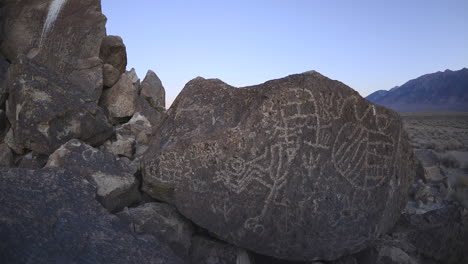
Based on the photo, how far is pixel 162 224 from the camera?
3.04 metres

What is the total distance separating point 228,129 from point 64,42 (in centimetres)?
564

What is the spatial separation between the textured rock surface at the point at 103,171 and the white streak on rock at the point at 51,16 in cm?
451

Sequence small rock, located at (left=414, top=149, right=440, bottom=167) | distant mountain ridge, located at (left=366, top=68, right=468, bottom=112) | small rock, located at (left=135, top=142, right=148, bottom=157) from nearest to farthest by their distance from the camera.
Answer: small rock, located at (left=135, top=142, right=148, bottom=157)
small rock, located at (left=414, top=149, right=440, bottom=167)
distant mountain ridge, located at (left=366, top=68, right=468, bottom=112)

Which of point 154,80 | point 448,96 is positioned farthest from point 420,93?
point 154,80

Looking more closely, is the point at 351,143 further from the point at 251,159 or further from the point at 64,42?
the point at 64,42

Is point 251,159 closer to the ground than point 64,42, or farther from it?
closer to the ground

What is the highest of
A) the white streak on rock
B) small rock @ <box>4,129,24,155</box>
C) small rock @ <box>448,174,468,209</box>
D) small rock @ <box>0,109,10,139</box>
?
the white streak on rock

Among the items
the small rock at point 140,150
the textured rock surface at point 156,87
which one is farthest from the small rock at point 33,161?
the textured rock surface at point 156,87

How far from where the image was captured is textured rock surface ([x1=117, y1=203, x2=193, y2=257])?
2.94m

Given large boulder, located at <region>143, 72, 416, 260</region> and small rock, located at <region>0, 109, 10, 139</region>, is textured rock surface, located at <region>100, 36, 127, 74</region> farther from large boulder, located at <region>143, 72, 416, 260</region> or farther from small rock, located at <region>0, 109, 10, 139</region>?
large boulder, located at <region>143, 72, 416, 260</region>

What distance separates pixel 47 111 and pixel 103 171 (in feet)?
5.38

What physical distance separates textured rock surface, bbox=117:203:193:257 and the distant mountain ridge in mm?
110292

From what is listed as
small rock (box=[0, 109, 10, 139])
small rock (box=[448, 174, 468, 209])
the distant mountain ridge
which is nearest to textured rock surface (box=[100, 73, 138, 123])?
small rock (box=[0, 109, 10, 139])

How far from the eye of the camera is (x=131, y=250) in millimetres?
2438
